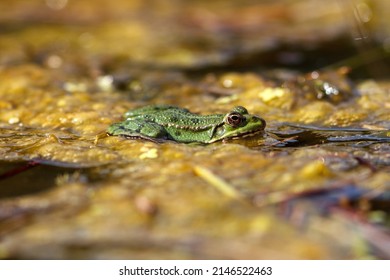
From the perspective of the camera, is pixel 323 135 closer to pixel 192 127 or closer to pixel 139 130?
pixel 192 127

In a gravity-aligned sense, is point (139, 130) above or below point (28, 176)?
above

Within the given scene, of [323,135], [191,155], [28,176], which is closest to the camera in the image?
[28,176]

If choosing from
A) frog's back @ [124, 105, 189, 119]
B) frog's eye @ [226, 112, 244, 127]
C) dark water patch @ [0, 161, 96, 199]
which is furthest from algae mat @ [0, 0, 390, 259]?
frog's back @ [124, 105, 189, 119]

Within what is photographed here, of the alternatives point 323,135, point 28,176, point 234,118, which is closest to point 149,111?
point 234,118

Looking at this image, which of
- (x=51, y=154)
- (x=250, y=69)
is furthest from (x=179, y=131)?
(x=250, y=69)

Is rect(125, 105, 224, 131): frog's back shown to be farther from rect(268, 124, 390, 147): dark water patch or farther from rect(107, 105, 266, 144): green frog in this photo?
rect(268, 124, 390, 147): dark water patch

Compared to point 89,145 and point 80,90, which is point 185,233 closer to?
point 89,145

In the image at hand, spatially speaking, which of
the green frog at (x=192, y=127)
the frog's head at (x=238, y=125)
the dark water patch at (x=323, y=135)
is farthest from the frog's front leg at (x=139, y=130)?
the dark water patch at (x=323, y=135)

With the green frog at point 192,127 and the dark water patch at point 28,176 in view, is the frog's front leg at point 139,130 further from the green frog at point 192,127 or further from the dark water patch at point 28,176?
the dark water patch at point 28,176
